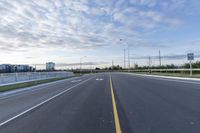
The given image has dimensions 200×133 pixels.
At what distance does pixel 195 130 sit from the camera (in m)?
5.69

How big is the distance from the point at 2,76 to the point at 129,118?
62.7 feet

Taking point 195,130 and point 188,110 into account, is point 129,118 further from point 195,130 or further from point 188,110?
point 188,110

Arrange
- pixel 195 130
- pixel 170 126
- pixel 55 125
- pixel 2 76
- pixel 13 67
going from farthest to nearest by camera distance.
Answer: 1. pixel 13 67
2. pixel 2 76
3. pixel 55 125
4. pixel 170 126
5. pixel 195 130

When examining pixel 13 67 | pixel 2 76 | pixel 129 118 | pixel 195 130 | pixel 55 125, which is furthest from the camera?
pixel 13 67

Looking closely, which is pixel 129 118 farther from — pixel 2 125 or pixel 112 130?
pixel 2 125

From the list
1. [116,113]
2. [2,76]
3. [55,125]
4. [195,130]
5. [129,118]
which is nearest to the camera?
[195,130]

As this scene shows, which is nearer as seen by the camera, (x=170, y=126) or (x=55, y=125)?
(x=170, y=126)

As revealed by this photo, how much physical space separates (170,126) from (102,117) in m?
2.45

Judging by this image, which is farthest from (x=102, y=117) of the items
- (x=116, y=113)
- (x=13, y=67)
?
(x=13, y=67)

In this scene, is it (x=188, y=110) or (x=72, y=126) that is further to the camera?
(x=188, y=110)

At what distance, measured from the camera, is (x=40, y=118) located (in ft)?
24.7

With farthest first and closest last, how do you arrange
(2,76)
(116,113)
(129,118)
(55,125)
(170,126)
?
1. (2,76)
2. (116,113)
3. (129,118)
4. (55,125)
5. (170,126)

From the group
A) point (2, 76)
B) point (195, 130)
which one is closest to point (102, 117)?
point (195, 130)

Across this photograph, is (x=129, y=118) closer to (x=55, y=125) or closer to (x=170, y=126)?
(x=170, y=126)
